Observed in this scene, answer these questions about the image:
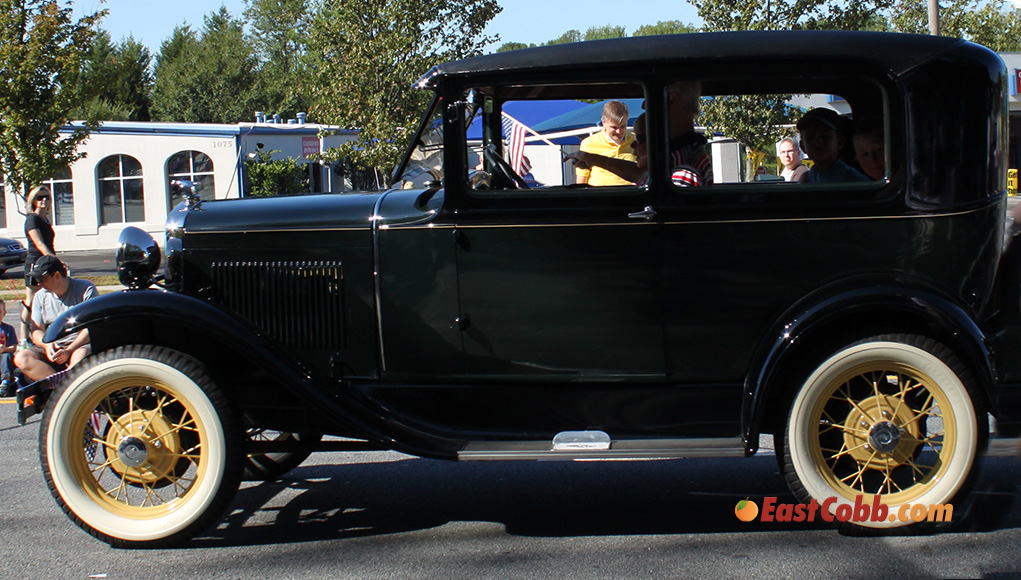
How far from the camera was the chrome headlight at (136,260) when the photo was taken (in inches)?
151

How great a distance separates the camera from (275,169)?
2427cm

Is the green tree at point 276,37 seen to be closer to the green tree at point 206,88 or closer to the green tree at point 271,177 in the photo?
the green tree at point 206,88

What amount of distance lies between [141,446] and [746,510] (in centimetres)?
252

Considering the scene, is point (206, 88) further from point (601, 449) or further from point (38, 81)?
point (601, 449)

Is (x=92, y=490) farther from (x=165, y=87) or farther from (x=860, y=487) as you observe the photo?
(x=165, y=87)

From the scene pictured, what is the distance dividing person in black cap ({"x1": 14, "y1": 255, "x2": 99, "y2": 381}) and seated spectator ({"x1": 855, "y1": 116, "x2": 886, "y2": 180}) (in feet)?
13.7

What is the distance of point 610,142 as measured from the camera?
3877 millimetres

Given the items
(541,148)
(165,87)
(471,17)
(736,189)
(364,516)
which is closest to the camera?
(736,189)

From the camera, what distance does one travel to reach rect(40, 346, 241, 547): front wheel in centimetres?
350

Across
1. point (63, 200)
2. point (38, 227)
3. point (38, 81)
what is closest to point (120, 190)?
point (63, 200)

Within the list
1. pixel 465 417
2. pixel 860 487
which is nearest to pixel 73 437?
pixel 465 417

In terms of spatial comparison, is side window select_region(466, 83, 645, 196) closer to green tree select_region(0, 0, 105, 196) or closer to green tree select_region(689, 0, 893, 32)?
green tree select_region(689, 0, 893, 32)

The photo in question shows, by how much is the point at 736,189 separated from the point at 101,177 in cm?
2810

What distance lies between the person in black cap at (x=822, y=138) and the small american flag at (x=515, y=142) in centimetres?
121
